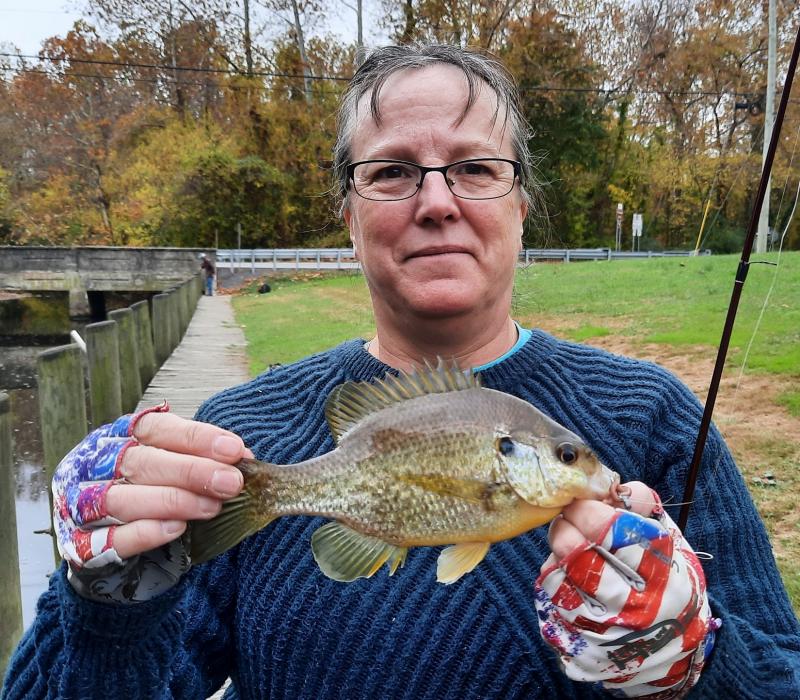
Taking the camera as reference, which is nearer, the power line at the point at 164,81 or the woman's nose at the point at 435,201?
the woman's nose at the point at 435,201

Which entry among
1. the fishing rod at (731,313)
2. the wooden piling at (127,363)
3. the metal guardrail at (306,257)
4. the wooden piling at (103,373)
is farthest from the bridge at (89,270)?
the fishing rod at (731,313)

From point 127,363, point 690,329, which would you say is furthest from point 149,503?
point 690,329

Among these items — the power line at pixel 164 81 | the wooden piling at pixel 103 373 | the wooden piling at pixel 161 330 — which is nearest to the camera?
the wooden piling at pixel 103 373

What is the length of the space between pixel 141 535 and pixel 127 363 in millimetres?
6765

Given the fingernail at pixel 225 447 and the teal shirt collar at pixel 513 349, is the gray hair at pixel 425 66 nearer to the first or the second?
the teal shirt collar at pixel 513 349

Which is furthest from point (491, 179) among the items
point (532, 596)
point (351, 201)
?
point (532, 596)

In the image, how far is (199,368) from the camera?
10.6 metres

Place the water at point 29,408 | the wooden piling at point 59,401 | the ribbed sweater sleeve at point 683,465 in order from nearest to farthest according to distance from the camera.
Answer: the ribbed sweater sleeve at point 683,465 < the wooden piling at point 59,401 < the water at point 29,408

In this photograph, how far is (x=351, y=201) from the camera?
7.84 feet

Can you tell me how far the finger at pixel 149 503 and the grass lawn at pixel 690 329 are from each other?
2.00 meters

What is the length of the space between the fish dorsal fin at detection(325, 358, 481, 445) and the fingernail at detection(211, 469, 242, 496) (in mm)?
296

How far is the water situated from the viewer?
21.2 feet

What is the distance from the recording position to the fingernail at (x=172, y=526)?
1553mm

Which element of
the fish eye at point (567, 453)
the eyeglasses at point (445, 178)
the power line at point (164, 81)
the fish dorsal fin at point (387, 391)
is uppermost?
the power line at point (164, 81)
